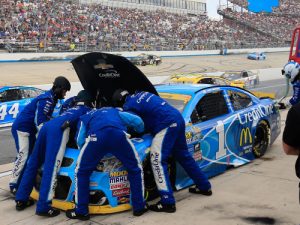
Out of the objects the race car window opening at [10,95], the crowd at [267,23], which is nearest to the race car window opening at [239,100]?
the race car window opening at [10,95]

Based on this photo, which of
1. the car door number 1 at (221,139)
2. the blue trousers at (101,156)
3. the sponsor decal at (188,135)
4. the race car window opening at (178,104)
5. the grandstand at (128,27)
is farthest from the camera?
the grandstand at (128,27)

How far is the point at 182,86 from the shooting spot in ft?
21.2

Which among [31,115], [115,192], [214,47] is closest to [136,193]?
[115,192]

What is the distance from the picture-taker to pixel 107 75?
558 centimetres

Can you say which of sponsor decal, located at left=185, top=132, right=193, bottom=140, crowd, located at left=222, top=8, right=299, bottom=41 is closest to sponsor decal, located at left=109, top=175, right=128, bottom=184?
sponsor decal, located at left=185, top=132, right=193, bottom=140

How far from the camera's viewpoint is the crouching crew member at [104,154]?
438cm

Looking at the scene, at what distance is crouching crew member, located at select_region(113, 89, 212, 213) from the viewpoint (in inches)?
Result: 185

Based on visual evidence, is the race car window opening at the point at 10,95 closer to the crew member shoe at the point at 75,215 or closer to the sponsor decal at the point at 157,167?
the crew member shoe at the point at 75,215

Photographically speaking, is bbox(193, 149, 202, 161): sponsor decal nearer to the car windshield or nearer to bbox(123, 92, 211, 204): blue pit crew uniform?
bbox(123, 92, 211, 204): blue pit crew uniform

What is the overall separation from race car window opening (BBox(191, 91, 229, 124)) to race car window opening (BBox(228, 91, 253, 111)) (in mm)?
283

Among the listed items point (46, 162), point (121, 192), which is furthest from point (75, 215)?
point (46, 162)

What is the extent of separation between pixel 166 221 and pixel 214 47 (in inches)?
1989

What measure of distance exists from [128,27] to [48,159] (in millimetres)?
39000

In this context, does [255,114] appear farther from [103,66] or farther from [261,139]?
[103,66]
